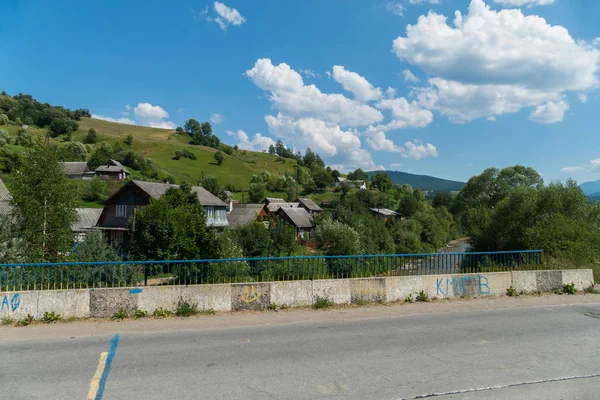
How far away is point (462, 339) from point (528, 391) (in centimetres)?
222

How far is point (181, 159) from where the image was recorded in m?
128

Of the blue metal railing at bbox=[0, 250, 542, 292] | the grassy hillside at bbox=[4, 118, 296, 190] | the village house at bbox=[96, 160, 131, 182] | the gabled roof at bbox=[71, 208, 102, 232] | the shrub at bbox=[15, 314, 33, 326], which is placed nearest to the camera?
the shrub at bbox=[15, 314, 33, 326]

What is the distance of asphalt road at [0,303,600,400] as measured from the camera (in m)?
5.05

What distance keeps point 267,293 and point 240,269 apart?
1955 millimetres

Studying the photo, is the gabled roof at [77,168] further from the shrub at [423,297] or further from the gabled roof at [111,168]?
the shrub at [423,297]

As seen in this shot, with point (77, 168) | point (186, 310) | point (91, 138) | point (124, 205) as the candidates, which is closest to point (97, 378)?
point (186, 310)

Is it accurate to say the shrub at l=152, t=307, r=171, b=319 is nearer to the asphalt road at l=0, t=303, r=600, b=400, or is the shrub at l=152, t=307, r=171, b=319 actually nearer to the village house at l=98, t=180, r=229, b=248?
the asphalt road at l=0, t=303, r=600, b=400

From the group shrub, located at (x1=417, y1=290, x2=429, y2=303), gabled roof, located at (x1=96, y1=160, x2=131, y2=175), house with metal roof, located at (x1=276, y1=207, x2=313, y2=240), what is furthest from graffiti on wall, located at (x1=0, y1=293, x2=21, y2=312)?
gabled roof, located at (x1=96, y1=160, x2=131, y2=175)

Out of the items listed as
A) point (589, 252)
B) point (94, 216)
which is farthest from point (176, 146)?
point (589, 252)

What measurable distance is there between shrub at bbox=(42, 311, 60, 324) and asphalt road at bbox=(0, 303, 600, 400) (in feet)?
3.76

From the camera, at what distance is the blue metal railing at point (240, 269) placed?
8758 mm

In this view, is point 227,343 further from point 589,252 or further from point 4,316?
point 589,252

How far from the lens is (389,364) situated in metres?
6.00

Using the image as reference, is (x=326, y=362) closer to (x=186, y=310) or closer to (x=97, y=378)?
(x=97, y=378)
